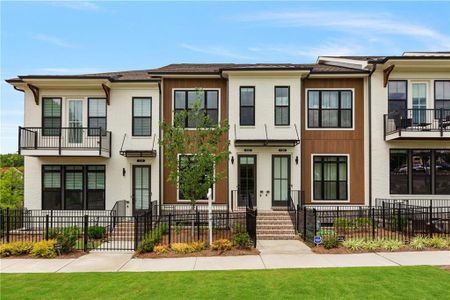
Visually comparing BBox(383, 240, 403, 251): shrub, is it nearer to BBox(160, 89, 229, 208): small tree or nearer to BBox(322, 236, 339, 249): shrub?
BBox(322, 236, 339, 249): shrub

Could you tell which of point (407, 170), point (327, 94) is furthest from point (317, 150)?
point (407, 170)

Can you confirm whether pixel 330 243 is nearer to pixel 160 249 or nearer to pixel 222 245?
pixel 222 245

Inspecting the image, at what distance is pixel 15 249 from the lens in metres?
12.5

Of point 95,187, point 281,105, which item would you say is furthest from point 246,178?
point 95,187

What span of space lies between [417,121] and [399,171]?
255cm

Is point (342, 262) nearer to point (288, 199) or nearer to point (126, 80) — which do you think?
point (288, 199)

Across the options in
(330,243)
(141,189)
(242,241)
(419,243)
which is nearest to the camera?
(242,241)

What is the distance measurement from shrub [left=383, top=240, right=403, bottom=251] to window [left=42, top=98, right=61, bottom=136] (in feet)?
51.5

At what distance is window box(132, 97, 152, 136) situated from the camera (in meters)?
18.9

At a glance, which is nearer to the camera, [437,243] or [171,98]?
[437,243]

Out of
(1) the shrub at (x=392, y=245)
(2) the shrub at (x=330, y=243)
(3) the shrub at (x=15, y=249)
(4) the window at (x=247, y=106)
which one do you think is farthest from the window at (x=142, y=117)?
(1) the shrub at (x=392, y=245)

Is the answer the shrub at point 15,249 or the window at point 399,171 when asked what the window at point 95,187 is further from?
the window at point 399,171

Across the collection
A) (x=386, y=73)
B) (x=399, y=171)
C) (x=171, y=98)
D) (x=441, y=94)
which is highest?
(x=386, y=73)

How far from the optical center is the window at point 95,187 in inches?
741
